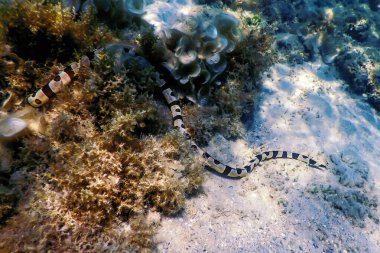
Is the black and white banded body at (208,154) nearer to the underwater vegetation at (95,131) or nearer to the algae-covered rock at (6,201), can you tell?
the underwater vegetation at (95,131)

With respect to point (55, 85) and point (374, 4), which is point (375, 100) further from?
point (55, 85)

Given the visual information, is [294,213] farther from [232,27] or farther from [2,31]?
[2,31]

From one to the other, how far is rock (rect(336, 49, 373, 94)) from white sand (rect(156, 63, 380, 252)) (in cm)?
112

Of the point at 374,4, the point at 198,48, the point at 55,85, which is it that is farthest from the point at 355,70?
the point at 55,85

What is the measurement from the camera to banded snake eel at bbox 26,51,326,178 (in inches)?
135

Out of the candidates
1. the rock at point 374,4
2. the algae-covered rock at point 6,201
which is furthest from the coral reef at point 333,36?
the algae-covered rock at point 6,201

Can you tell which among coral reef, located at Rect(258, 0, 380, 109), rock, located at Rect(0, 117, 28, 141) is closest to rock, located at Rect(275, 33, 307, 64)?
coral reef, located at Rect(258, 0, 380, 109)

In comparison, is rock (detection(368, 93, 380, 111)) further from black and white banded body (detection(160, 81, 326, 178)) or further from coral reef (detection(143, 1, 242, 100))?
coral reef (detection(143, 1, 242, 100))

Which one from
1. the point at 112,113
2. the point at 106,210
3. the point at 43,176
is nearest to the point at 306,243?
the point at 106,210

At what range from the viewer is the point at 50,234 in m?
2.59

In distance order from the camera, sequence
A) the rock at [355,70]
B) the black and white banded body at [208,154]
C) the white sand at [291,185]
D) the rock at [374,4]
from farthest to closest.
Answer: the rock at [374,4], the rock at [355,70], the black and white banded body at [208,154], the white sand at [291,185]

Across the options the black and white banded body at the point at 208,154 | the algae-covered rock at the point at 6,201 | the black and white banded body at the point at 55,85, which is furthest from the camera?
the black and white banded body at the point at 208,154

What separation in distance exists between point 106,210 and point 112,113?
4.01 ft

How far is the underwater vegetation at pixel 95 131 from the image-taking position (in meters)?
2.73
